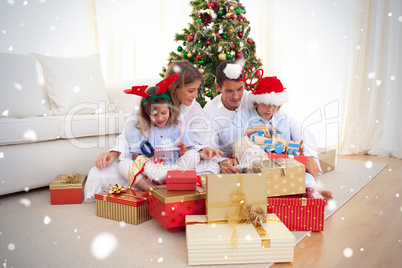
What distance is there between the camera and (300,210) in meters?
1.62

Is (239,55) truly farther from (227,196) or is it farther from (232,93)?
(227,196)

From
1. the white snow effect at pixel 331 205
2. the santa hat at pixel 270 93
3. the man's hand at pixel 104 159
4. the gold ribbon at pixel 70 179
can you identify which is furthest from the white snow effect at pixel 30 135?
the white snow effect at pixel 331 205

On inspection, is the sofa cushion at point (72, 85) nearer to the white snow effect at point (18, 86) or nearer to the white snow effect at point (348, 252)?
the white snow effect at point (18, 86)

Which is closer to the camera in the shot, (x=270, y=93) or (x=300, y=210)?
(x=300, y=210)

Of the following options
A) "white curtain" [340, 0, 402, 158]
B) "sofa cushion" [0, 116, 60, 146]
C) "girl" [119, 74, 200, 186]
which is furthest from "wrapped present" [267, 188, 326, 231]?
"white curtain" [340, 0, 402, 158]

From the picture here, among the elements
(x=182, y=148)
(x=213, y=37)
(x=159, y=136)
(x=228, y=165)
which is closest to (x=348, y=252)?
(x=228, y=165)

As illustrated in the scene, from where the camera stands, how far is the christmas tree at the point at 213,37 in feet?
9.91

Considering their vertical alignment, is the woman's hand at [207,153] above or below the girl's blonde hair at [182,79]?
below

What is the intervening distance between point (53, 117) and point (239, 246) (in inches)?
74.7

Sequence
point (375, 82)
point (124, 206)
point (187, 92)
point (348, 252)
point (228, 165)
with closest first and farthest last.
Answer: point (348, 252) < point (124, 206) < point (228, 165) < point (187, 92) < point (375, 82)

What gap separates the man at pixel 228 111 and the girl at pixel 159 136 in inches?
10.3

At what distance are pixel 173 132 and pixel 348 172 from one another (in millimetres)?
1676

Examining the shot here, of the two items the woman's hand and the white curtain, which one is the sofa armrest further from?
the white curtain

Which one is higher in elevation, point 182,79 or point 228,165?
point 182,79
